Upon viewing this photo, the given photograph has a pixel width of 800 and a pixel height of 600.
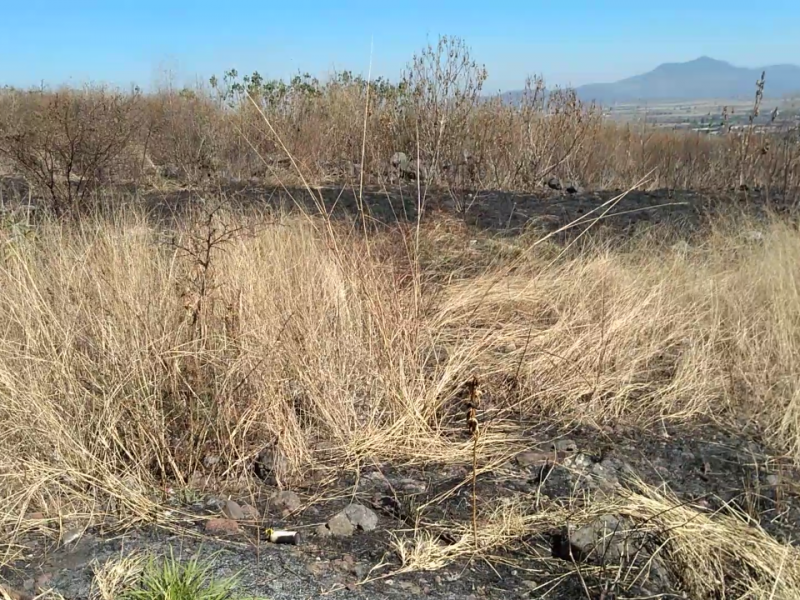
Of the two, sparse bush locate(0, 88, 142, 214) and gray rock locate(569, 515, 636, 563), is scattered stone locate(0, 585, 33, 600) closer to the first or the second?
gray rock locate(569, 515, 636, 563)

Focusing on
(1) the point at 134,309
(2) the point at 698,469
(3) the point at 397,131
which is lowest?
(2) the point at 698,469

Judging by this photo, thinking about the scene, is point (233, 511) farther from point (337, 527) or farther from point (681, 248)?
point (681, 248)

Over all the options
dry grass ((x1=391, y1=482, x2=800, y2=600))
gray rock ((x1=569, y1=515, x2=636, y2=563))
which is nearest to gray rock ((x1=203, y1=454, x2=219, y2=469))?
dry grass ((x1=391, y1=482, x2=800, y2=600))

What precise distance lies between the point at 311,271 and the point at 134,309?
98 cm

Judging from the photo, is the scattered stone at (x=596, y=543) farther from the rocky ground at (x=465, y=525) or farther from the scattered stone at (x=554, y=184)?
the scattered stone at (x=554, y=184)

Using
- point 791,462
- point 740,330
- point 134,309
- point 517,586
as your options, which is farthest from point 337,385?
point 740,330

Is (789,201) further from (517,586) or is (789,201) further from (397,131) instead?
(517,586)

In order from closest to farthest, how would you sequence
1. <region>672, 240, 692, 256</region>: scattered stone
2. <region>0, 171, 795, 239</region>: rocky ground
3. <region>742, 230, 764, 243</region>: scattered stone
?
<region>672, 240, 692, 256</region>: scattered stone → <region>742, 230, 764, 243</region>: scattered stone → <region>0, 171, 795, 239</region>: rocky ground

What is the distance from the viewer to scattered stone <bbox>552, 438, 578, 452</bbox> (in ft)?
8.58

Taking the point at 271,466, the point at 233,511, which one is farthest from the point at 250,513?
the point at 271,466

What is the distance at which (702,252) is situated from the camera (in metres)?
4.63

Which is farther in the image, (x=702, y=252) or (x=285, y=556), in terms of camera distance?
(x=702, y=252)

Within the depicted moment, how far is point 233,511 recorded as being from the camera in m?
2.14

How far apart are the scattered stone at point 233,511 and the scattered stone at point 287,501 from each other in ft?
0.40
